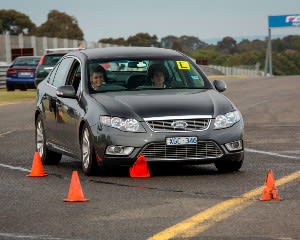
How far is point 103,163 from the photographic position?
40.5 feet

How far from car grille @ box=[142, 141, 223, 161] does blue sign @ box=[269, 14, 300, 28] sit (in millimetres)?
118397

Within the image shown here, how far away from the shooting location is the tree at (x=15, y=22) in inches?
5723

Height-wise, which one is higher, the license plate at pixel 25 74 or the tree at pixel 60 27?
the license plate at pixel 25 74

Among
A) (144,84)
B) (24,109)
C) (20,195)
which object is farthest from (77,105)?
(24,109)

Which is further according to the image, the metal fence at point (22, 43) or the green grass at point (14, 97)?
the metal fence at point (22, 43)

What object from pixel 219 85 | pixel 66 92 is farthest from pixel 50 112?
pixel 219 85

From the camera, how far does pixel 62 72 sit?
14.6 metres

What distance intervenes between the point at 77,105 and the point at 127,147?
4.19 feet

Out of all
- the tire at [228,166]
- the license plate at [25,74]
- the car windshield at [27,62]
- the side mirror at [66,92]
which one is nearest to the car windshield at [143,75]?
the side mirror at [66,92]

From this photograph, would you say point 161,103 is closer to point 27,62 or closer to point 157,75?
point 157,75

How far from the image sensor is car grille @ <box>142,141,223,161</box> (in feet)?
39.9

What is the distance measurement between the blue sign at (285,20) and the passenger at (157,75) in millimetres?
116961

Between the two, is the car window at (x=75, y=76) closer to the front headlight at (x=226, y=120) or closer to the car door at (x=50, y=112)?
the car door at (x=50, y=112)

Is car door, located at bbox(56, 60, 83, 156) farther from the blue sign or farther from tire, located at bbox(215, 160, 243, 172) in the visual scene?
the blue sign
